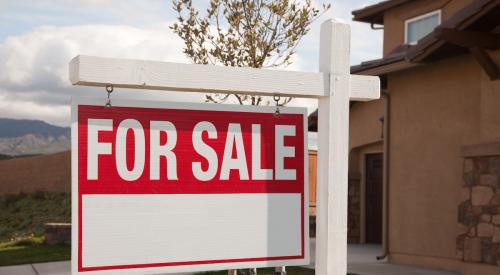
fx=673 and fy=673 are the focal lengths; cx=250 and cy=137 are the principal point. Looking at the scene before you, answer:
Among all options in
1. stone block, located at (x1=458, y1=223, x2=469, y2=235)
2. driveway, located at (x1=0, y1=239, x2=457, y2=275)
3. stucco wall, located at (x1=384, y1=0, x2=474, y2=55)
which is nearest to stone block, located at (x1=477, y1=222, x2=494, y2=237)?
stone block, located at (x1=458, y1=223, x2=469, y2=235)

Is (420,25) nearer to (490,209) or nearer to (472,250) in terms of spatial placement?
(490,209)

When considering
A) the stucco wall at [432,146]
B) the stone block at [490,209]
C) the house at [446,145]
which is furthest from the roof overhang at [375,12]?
the stone block at [490,209]

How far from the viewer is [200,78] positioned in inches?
112

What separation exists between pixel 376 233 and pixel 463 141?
577 centimetres

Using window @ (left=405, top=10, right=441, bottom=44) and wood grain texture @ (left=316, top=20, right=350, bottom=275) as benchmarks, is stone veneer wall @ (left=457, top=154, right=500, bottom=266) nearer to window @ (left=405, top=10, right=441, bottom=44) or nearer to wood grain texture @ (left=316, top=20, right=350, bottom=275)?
window @ (left=405, top=10, right=441, bottom=44)

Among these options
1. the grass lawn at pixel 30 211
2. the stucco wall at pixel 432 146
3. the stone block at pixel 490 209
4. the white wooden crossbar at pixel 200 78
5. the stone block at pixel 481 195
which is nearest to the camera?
the white wooden crossbar at pixel 200 78

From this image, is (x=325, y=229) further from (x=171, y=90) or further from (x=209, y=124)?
(x=171, y=90)

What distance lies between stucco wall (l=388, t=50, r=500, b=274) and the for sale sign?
313 inches

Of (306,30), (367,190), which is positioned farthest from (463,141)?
(367,190)

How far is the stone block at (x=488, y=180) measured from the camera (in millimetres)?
9867

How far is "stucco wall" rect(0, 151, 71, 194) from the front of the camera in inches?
966

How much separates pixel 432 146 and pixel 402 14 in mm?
5679

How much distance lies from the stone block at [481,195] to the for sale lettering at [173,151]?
7713 mm

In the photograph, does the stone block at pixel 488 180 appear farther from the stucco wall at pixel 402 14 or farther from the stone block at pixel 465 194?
the stucco wall at pixel 402 14
